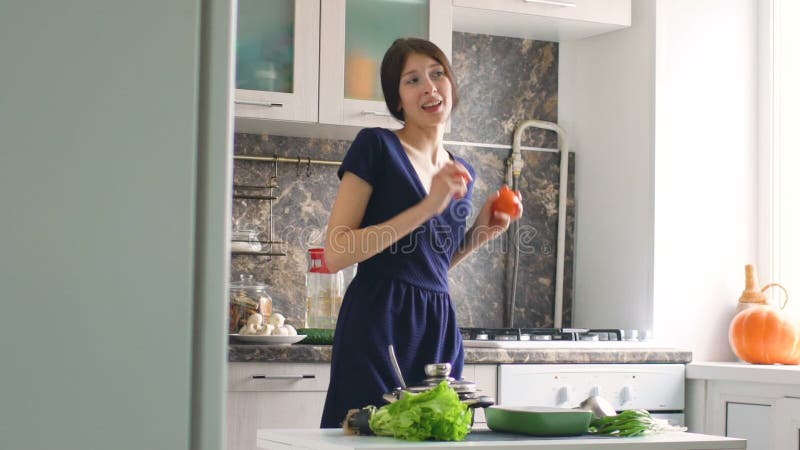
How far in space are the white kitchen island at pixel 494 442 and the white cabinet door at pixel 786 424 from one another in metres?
1.43

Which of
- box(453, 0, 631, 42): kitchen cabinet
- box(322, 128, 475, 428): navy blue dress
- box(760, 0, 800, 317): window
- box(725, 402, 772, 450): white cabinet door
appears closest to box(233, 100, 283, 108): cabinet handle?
box(453, 0, 631, 42): kitchen cabinet

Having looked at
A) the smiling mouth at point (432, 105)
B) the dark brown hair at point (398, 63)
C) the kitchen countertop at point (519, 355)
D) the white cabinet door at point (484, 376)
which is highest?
the dark brown hair at point (398, 63)

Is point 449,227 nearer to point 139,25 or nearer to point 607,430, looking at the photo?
point 607,430

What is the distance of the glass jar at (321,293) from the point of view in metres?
3.41

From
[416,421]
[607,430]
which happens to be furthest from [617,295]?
[416,421]

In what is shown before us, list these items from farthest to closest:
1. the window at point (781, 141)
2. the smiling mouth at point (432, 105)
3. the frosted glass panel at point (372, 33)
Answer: the window at point (781, 141)
the frosted glass panel at point (372, 33)
the smiling mouth at point (432, 105)

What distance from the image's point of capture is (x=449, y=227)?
2.18 meters

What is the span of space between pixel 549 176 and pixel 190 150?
3.30m

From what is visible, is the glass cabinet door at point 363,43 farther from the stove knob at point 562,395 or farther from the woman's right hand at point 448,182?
the woman's right hand at point 448,182

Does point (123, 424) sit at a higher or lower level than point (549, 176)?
lower

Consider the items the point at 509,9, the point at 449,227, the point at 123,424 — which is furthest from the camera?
the point at 509,9

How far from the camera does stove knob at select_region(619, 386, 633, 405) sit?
10.5ft

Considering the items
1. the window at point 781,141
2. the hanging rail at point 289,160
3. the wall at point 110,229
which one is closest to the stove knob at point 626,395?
the window at point 781,141

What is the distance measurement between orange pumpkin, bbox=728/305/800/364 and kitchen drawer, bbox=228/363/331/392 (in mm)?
1489
